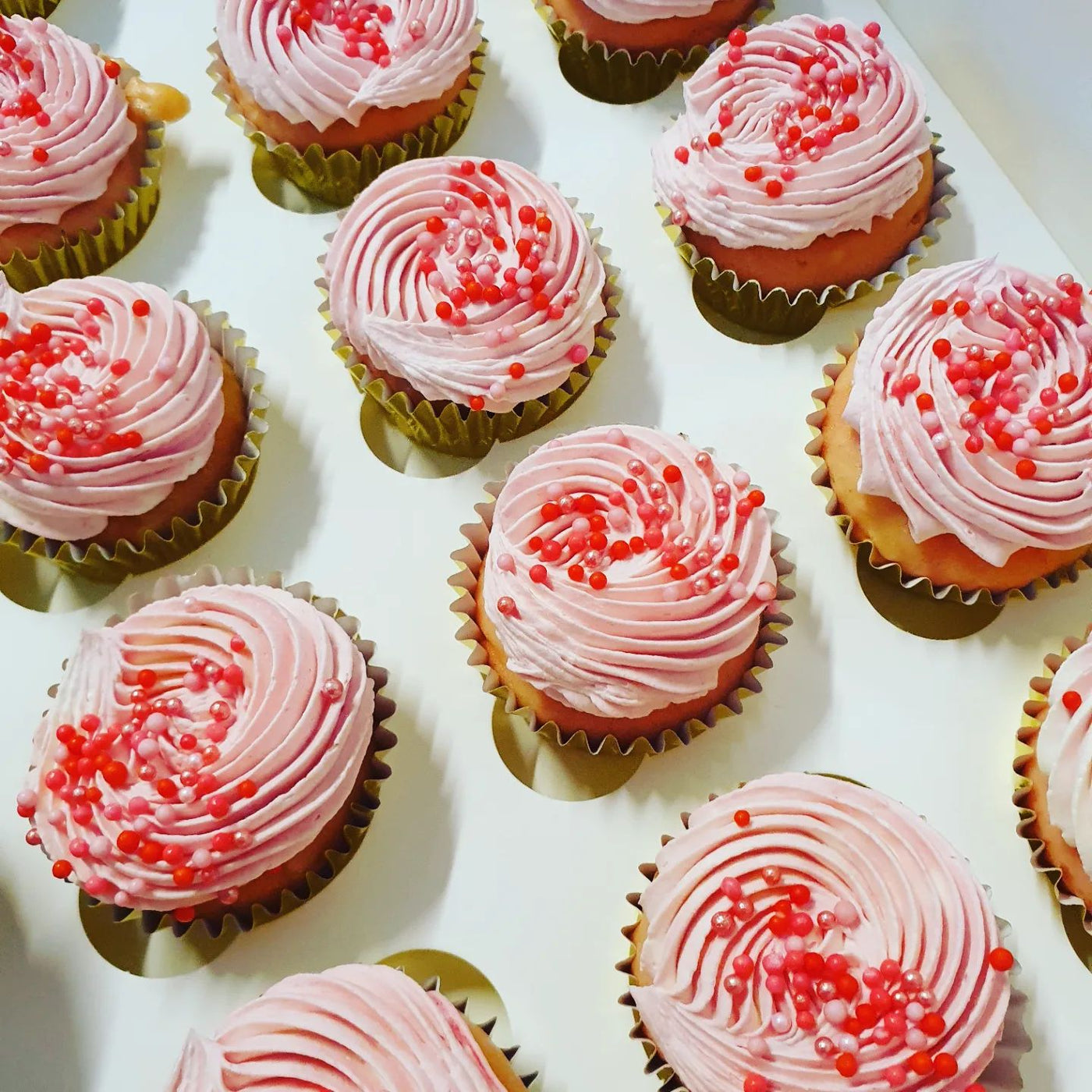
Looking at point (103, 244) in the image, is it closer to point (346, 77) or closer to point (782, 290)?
point (346, 77)

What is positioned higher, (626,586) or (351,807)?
(626,586)

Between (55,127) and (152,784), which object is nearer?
(152,784)

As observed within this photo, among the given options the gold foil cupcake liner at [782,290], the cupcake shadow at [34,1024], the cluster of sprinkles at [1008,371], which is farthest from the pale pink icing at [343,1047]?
the gold foil cupcake liner at [782,290]

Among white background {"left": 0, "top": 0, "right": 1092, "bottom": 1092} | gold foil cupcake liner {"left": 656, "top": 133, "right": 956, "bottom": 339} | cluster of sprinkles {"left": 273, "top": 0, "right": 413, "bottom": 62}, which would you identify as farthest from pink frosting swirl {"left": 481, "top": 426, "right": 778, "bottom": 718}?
cluster of sprinkles {"left": 273, "top": 0, "right": 413, "bottom": 62}

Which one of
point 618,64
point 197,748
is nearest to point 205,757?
point 197,748

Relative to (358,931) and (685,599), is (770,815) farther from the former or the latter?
(358,931)

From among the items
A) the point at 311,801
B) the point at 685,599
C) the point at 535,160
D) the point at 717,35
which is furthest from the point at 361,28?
the point at 311,801

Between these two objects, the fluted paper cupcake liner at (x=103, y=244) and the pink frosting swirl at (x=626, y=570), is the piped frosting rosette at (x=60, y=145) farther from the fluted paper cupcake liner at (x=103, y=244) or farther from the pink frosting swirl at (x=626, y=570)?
the pink frosting swirl at (x=626, y=570)
